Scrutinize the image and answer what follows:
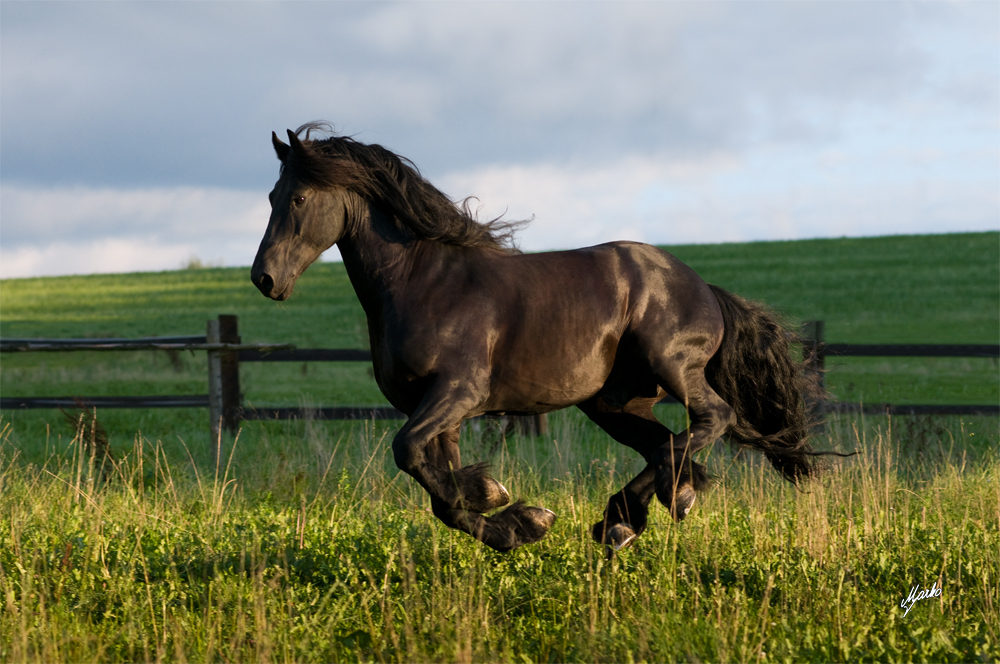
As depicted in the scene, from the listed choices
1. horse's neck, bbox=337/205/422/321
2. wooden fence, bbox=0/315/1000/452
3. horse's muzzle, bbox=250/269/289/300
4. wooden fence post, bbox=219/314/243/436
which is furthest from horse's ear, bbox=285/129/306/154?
wooden fence post, bbox=219/314/243/436

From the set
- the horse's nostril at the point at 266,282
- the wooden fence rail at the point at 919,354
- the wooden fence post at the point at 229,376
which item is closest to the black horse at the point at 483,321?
the horse's nostril at the point at 266,282

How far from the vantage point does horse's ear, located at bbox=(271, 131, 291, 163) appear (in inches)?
153

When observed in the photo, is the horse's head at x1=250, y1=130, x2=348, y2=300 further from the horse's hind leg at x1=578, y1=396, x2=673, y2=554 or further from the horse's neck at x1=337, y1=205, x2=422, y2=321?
the horse's hind leg at x1=578, y1=396, x2=673, y2=554

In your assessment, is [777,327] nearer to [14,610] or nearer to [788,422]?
[788,422]

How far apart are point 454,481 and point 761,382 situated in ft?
5.90

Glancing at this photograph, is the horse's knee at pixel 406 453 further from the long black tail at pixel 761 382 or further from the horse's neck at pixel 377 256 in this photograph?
the long black tail at pixel 761 382

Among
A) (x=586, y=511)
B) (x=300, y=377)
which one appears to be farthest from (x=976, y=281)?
(x=586, y=511)

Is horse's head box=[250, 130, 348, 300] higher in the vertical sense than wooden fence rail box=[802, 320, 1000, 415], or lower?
higher

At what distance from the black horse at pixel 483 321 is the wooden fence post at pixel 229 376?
21.2 feet

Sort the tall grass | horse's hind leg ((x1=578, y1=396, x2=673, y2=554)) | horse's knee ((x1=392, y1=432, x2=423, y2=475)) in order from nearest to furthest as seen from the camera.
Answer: the tall grass < horse's knee ((x1=392, y1=432, x2=423, y2=475)) < horse's hind leg ((x1=578, y1=396, x2=673, y2=554))

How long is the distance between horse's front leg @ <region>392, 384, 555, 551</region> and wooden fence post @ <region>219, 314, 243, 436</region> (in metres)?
6.79

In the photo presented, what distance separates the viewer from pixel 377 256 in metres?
3.91

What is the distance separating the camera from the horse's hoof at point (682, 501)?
3846 mm
